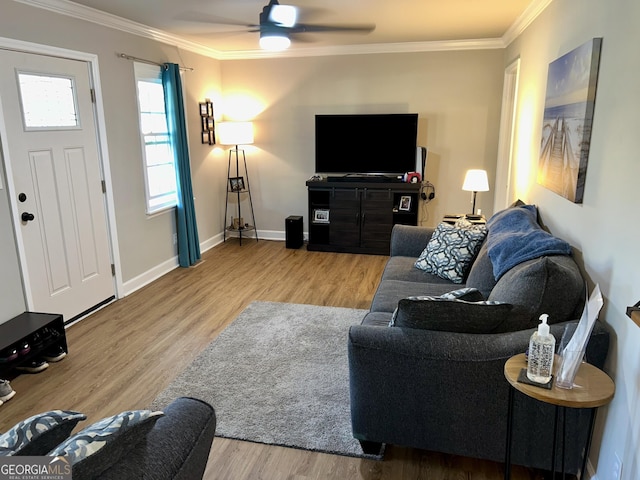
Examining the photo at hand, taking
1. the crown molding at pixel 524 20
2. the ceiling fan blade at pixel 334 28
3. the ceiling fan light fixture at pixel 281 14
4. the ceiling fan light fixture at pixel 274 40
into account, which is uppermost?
the ceiling fan blade at pixel 334 28

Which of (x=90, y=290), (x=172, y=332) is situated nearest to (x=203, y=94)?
(x=90, y=290)

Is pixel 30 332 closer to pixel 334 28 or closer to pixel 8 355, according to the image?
pixel 8 355

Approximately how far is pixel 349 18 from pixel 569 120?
2.24m

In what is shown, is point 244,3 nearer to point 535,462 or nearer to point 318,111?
point 318,111

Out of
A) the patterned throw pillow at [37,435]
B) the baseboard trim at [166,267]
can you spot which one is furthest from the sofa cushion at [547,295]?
the baseboard trim at [166,267]

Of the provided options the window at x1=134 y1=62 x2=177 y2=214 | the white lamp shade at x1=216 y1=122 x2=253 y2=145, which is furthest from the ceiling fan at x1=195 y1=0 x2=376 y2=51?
the white lamp shade at x1=216 y1=122 x2=253 y2=145

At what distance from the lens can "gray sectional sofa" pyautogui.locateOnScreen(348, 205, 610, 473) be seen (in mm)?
1791

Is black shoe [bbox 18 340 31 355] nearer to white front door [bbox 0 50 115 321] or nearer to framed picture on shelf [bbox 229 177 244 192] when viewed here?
white front door [bbox 0 50 115 321]

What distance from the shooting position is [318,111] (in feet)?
18.8

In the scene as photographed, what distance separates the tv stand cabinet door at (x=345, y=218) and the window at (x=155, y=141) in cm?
192

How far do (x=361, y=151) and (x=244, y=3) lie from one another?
98.4 inches

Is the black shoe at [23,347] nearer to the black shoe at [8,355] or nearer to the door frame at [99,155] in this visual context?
the black shoe at [8,355]

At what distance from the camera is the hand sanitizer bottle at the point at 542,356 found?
1.51 metres

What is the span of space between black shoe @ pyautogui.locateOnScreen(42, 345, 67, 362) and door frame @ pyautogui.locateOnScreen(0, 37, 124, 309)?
411 mm
